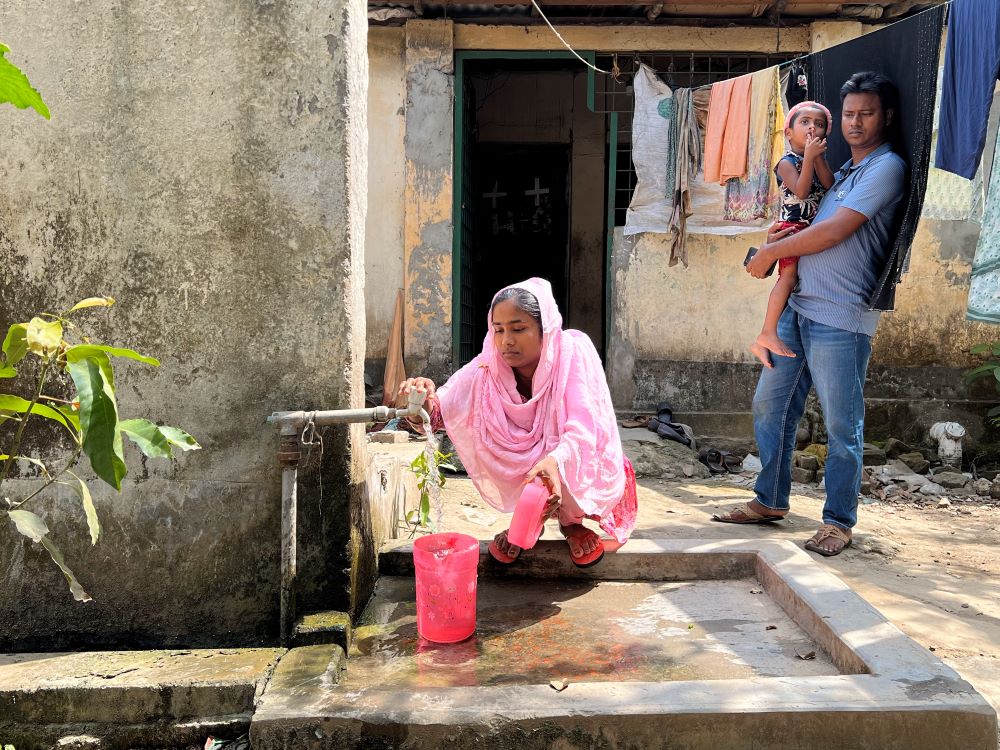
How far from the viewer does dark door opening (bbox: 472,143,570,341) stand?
984cm

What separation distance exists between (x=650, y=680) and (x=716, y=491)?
358 cm

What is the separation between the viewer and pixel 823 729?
5.46ft

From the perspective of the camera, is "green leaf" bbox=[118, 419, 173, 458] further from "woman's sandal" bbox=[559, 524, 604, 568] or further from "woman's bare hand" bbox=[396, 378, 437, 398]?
"woman's sandal" bbox=[559, 524, 604, 568]

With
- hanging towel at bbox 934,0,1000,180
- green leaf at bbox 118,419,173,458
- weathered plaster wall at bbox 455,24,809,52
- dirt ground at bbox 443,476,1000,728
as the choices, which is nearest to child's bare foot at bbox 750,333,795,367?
dirt ground at bbox 443,476,1000,728

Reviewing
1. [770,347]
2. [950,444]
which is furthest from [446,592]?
[950,444]

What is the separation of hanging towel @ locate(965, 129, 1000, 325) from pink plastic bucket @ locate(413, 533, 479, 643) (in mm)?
2954

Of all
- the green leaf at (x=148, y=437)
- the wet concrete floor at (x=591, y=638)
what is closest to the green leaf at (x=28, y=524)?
the green leaf at (x=148, y=437)

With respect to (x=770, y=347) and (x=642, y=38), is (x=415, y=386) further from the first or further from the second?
(x=642, y=38)

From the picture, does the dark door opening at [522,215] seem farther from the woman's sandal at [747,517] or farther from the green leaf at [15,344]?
the green leaf at [15,344]

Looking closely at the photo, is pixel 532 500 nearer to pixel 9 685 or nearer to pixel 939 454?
pixel 9 685

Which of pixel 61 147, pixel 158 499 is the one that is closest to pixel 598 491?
pixel 158 499

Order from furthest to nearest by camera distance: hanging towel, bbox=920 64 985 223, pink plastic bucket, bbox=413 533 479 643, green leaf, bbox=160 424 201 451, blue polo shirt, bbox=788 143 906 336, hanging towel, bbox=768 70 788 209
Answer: hanging towel, bbox=768 70 788 209, hanging towel, bbox=920 64 985 223, blue polo shirt, bbox=788 143 906 336, pink plastic bucket, bbox=413 533 479 643, green leaf, bbox=160 424 201 451

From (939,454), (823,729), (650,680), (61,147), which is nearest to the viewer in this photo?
(823,729)

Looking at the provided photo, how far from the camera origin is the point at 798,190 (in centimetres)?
392
